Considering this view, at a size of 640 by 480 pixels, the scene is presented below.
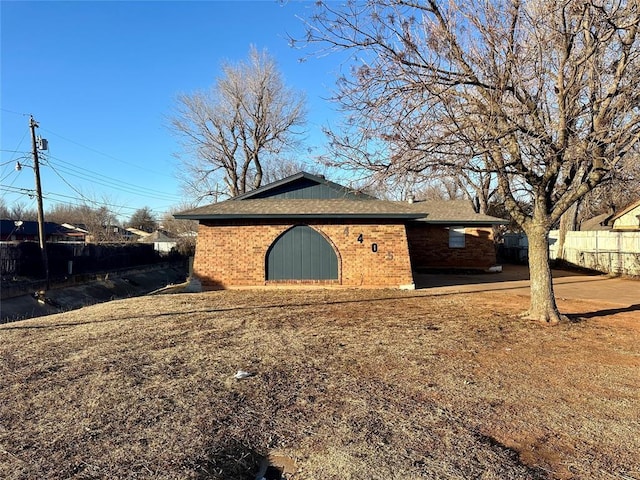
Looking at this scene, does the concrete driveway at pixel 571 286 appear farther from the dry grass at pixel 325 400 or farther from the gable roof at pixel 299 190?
the dry grass at pixel 325 400

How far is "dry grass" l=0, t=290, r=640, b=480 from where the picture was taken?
10.7 ft

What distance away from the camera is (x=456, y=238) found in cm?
2166

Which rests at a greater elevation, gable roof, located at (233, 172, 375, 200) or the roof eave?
gable roof, located at (233, 172, 375, 200)

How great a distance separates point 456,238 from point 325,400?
18473 millimetres

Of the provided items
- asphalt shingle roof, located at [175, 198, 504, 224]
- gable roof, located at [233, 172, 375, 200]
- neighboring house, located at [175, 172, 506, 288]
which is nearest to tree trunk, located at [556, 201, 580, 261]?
asphalt shingle roof, located at [175, 198, 504, 224]

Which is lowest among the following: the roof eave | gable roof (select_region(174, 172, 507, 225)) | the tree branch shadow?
the tree branch shadow

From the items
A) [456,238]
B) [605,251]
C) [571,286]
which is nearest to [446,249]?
[456,238]

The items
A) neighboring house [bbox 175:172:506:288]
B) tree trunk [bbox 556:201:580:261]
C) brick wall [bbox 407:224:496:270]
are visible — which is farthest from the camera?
tree trunk [bbox 556:201:580:261]

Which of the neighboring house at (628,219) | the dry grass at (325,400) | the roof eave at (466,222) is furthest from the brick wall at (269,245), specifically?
the neighboring house at (628,219)

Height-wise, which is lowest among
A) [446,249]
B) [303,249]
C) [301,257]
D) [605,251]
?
[605,251]

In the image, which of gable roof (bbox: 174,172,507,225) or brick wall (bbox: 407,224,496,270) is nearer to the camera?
gable roof (bbox: 174,172,507,225)

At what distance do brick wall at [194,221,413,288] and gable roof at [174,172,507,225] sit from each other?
1.56 feet

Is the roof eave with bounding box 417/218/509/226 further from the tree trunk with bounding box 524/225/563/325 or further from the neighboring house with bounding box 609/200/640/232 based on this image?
the tree trunk with bounding box 524/225/563/325

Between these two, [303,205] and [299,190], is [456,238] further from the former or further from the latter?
[303,205]
